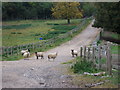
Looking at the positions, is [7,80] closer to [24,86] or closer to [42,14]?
[24,86]

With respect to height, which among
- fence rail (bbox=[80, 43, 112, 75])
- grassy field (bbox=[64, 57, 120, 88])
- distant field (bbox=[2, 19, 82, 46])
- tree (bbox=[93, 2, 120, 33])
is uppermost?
tree (bbox=[93, 2, 120, 33])

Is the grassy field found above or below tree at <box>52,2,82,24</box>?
below

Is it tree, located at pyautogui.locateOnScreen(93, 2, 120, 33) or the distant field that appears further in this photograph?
the distant field

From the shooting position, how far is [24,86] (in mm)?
10477

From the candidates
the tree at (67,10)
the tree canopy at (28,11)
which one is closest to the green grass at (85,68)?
the tree at (67,10)

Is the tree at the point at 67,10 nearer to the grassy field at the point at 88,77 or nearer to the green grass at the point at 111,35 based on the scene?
the green grass at the point at 111,35

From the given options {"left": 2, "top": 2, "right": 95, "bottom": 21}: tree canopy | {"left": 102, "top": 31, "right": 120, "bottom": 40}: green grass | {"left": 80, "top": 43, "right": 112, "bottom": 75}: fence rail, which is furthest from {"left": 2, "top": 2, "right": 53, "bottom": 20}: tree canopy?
{"left": 80, "top": 43, "right": 112, "bottom": 75}: fence rail

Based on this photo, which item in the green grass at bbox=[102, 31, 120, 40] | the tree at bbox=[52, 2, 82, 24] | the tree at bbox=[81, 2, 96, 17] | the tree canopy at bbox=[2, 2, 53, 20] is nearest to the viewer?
the green grass at bbox=[102, 31, 120, 40]

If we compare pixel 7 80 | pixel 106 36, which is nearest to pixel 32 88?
pixel 7 80

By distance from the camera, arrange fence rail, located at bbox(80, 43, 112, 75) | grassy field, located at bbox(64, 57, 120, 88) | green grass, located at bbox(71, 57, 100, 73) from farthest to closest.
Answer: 1. green grass, located at bbox(71, 57, 100, 73)
2. fence rail, located at bbox(80, 43, 112, 75)
3. grassy field, located at bbox(64, 57, 120, 88)

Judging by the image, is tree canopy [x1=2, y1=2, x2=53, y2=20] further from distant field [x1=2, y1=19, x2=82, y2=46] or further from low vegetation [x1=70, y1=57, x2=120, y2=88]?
low vegetation [x1=70, y1=57, x2=120, y2=88]

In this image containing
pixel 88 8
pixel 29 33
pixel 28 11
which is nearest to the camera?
pixel 29 33

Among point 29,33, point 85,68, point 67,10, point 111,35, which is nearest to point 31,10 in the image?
point 67,10

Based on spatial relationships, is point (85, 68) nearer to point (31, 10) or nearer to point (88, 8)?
point (88, 8)
